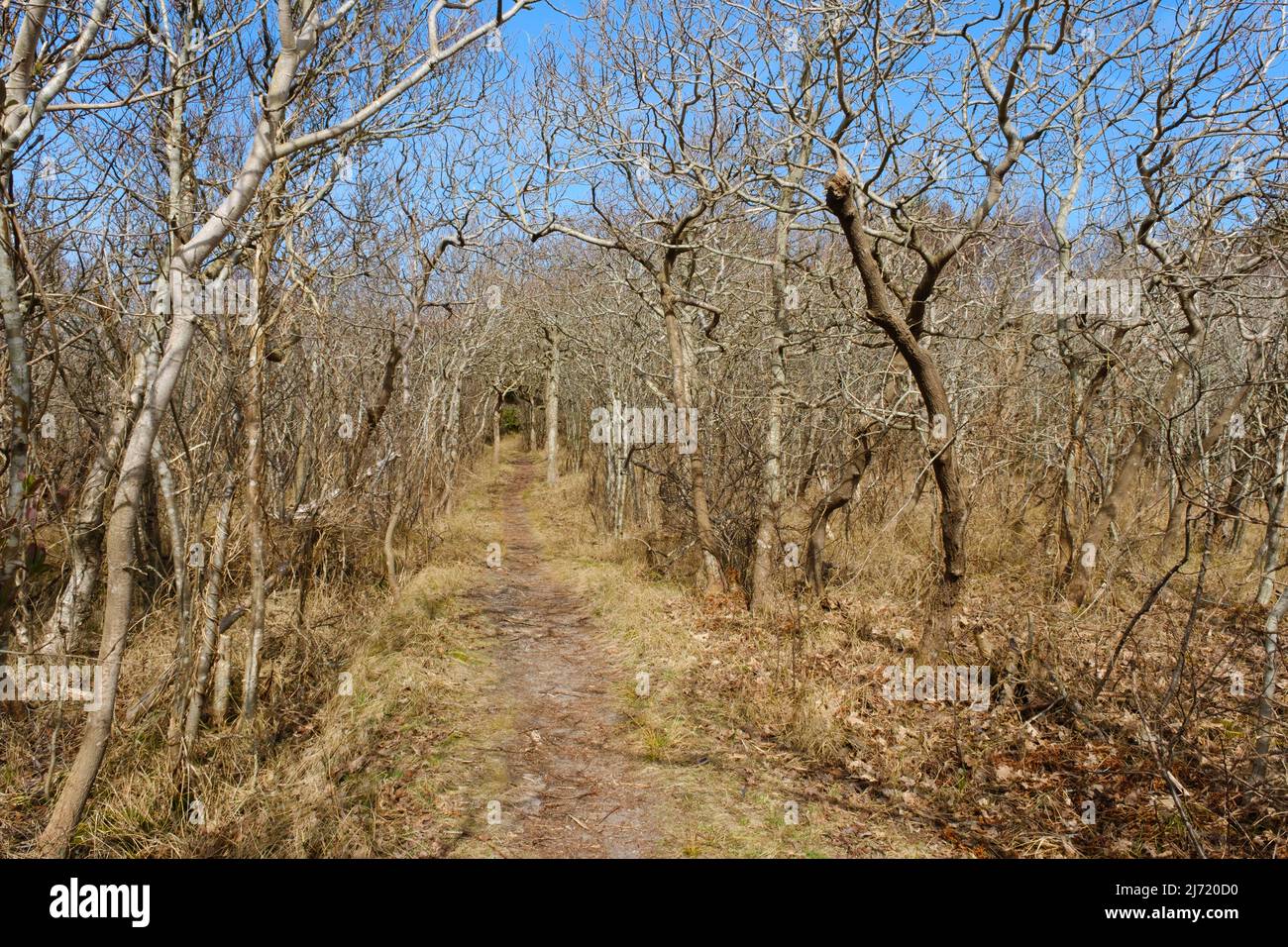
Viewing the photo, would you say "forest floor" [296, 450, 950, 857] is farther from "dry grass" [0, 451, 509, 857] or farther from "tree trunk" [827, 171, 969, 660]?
"tree trunk" [827, 171, 969, 660]

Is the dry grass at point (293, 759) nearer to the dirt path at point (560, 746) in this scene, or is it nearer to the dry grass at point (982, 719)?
the dirt path at point (560, 746)

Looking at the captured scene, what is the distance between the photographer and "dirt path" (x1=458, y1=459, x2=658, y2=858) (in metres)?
4.21

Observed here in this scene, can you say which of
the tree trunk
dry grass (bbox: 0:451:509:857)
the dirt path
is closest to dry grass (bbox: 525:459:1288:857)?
the dirt path

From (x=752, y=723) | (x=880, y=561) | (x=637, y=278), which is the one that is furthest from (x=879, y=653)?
(x=637, y=278)

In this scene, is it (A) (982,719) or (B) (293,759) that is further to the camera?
(A) (982,719)

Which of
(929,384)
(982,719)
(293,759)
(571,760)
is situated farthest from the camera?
(929,384)

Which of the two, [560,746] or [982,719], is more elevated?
[982,719]

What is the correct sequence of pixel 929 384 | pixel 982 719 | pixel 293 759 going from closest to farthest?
1. pixel 293 759
2. pixel 982 719
3. pixel 929 384

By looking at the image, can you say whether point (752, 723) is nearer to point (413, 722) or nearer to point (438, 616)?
point (413, 722)

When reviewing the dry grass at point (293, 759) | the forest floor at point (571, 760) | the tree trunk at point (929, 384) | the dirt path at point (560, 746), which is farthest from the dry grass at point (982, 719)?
the dry grass at point (293, 759)

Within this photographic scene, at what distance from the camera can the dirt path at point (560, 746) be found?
4207mm

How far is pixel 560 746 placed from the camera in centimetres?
542

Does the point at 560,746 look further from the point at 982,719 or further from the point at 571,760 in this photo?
the point at 982,719

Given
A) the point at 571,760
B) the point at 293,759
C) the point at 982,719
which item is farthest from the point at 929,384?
the point at 293,759
